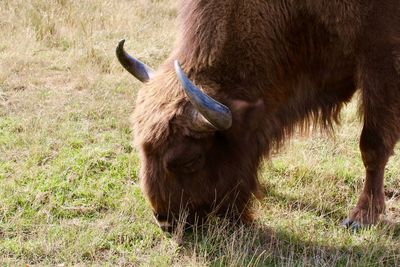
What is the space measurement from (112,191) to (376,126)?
2.38 m

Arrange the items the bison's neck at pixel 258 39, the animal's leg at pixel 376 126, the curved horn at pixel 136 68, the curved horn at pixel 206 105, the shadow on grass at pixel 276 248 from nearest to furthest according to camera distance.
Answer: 1. the curved horn at pixel 206 105
2. the shadow on grass at pixel 276 248
3. the bison's neck at pixel 258 39
4. the animal's leg at pixel 376 126
5. the curved horn at pixel 136 68

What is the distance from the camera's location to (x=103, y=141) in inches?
258

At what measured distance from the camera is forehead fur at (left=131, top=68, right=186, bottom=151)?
4555 mm

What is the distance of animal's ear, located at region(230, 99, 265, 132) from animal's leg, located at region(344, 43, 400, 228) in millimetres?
978

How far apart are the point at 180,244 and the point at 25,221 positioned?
1.31 metres

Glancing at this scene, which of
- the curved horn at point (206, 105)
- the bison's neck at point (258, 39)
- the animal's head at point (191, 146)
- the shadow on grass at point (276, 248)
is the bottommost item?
the shadow on grass at point (276, 248)

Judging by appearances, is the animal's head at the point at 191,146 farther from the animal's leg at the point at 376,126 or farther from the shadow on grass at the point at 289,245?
the animal's leg at the point at 376,126

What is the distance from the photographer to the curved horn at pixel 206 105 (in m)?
4.29

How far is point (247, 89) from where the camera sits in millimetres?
4809

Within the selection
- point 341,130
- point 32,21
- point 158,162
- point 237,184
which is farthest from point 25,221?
point 32,21

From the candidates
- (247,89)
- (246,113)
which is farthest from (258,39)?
(246,113)

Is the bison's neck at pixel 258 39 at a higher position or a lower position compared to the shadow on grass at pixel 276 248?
higher

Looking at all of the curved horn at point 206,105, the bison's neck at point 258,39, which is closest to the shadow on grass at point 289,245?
the curved horn at point 206,105

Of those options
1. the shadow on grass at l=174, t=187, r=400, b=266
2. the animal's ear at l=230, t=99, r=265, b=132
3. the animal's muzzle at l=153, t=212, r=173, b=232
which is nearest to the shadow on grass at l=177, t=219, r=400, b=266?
the shadow on grass at l=174, t=187, r=400, b=266
